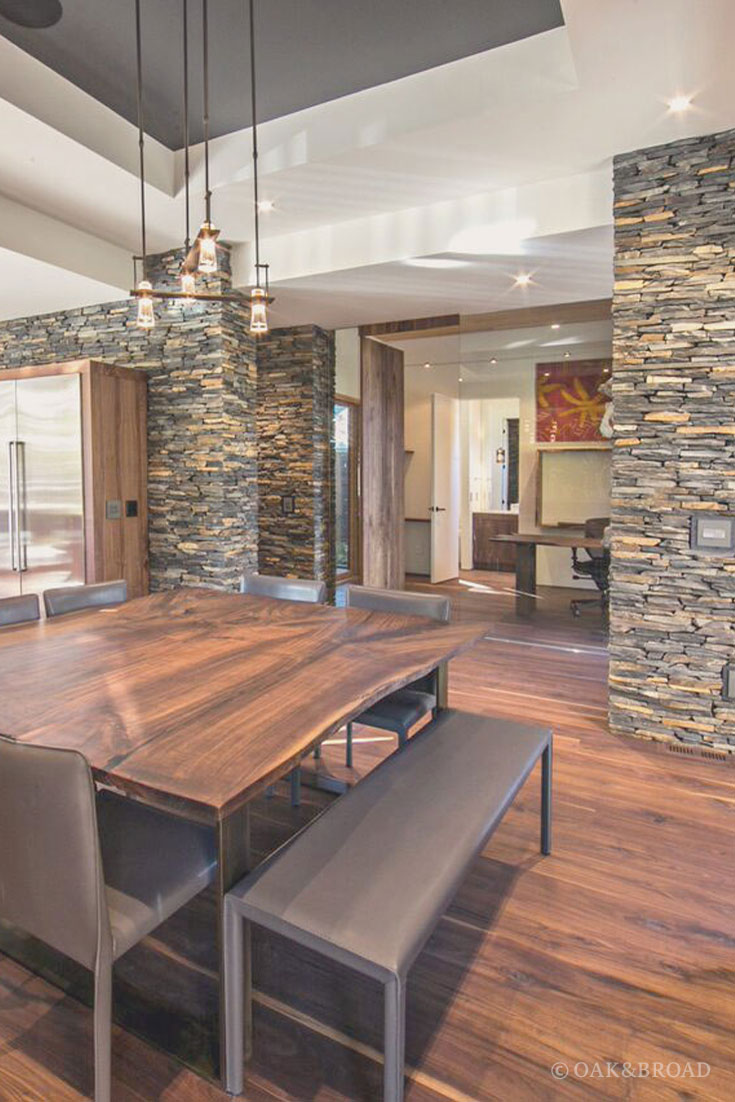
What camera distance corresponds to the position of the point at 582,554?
7750mm

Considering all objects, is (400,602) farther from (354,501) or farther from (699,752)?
(354,501)

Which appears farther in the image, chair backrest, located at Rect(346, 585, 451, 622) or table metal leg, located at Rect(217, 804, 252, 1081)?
chair backrest, located at Rect(346, 585, 451, 622)

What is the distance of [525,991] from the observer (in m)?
1.66

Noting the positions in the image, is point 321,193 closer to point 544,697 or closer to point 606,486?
point 544,697

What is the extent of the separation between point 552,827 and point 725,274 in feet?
8.38

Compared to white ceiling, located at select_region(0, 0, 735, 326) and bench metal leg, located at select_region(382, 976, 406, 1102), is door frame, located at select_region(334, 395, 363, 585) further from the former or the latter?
bench metal leg, located at select_region(382, 976, 406, 1102)

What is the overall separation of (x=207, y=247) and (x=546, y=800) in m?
2.27

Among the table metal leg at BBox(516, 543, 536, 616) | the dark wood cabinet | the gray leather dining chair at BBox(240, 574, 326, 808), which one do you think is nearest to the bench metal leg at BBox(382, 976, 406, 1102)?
the gray leather dining chair at BBox(240, 574, 326, 808)

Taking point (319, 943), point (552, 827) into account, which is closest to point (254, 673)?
point (319, 943)

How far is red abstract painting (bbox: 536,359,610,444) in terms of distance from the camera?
7109mm

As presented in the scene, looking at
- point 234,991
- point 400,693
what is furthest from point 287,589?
point 234,991

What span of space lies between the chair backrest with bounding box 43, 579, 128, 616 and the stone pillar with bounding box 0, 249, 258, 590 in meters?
1.49

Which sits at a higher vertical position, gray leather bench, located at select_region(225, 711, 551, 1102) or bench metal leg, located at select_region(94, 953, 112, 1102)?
gray leather bench, located at select_region(225, 711, 551, 1102)

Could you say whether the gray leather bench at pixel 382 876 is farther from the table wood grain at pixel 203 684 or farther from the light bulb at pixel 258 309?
the light bulb at pixel 258 309
